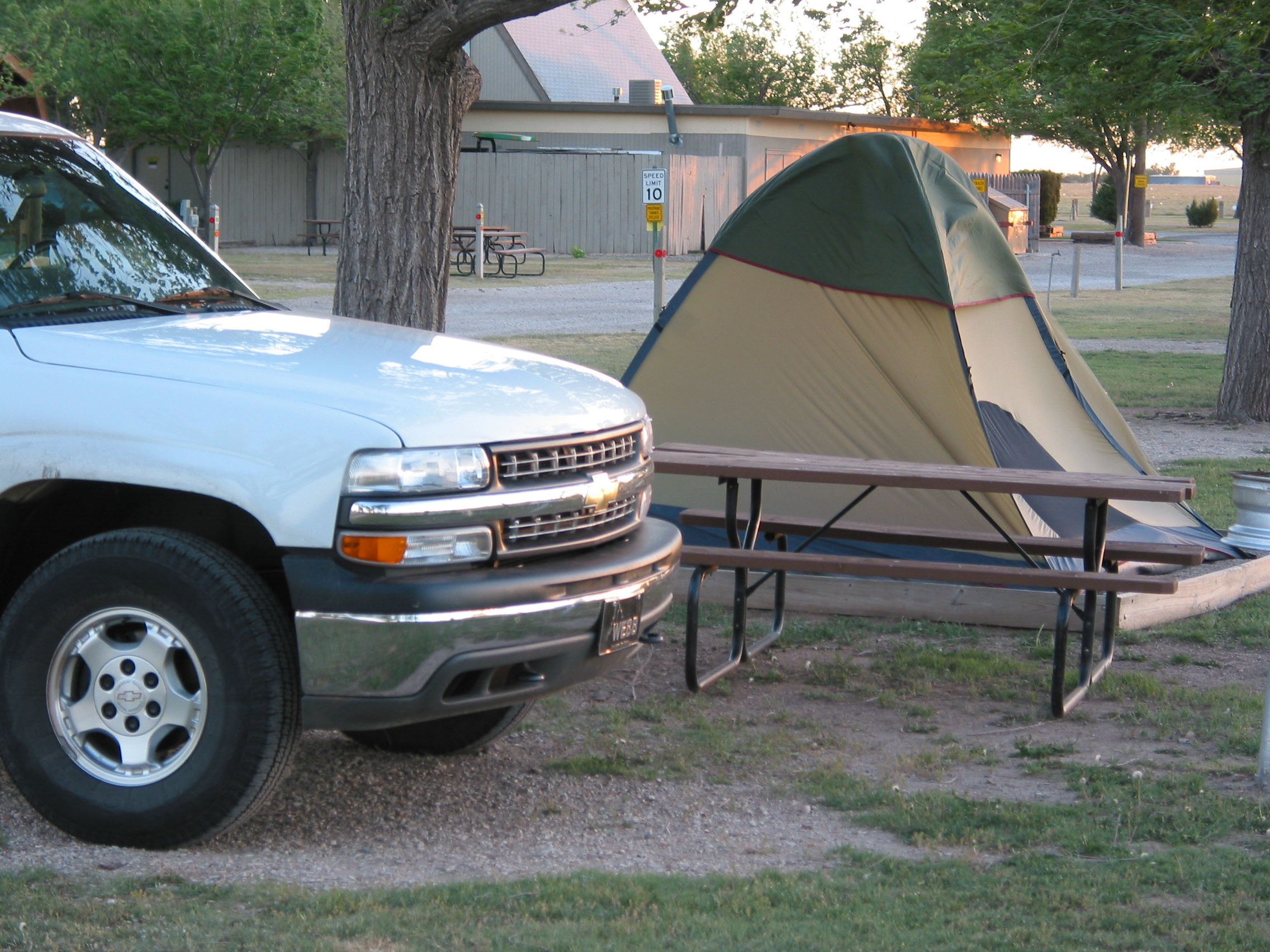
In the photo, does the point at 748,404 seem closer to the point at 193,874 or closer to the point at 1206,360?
the point at 193,874

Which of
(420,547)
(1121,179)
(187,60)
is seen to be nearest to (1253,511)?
(420,547)

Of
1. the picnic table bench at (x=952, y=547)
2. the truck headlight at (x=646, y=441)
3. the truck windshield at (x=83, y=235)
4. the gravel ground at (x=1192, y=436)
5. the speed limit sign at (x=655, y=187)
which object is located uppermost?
the speed limit sign at (x=655, y=187)

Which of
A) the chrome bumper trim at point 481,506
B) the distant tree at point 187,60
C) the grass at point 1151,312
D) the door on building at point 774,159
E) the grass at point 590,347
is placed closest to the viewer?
the chrome bumper trim at point 481,506

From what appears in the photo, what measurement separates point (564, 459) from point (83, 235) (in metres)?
1.92

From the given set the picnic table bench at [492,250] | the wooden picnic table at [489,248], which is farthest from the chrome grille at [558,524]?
the wooden picnic table at [489,248]

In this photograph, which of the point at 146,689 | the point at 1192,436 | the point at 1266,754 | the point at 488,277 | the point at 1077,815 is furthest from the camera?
the point at 488,277

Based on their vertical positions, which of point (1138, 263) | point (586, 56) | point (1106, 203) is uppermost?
point (586, 56)

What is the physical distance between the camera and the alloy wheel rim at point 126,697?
3883 millimetres

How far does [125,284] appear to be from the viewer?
4.68 metres

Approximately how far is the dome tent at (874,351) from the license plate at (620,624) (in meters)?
2.99

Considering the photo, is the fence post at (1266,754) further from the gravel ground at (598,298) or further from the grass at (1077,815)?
the gravel ground at (598,298)

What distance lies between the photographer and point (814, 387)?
23.7 feet

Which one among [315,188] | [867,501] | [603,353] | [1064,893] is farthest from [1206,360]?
[315,188]

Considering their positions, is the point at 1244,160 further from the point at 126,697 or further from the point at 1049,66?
the point at 126,697
